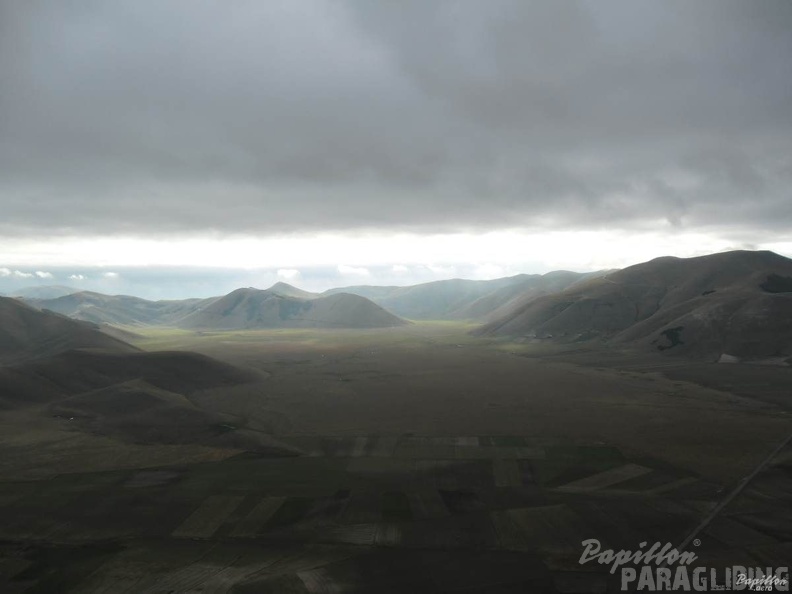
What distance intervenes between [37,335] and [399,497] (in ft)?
549

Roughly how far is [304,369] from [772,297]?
15119cm

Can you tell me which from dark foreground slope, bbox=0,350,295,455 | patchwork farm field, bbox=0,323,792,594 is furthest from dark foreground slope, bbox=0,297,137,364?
patchwork farm field, bbox=0,323,792,594

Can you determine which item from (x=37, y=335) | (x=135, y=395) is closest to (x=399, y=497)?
(x=135, y=395)

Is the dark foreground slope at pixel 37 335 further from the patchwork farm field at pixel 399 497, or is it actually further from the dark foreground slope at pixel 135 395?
the patchwork farm field at pixel 399 497

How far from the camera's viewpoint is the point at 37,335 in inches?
6486

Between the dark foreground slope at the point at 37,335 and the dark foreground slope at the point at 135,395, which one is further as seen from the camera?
the dark foreground slope at the point at 37,335

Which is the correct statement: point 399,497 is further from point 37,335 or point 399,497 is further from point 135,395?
point 37,335

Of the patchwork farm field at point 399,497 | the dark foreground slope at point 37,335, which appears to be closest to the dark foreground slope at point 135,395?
the patchwork farm field at point 399,497

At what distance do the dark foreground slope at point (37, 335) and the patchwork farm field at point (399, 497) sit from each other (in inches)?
3071

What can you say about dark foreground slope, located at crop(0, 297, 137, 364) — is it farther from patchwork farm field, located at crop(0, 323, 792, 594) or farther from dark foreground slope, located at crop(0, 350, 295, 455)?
patchwork farm field, located at crop(0, 323, 792, 594)

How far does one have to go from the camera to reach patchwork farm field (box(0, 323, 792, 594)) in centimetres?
3344

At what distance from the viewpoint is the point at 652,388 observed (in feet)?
345

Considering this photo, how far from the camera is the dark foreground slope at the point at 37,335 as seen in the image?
15088 centimetres

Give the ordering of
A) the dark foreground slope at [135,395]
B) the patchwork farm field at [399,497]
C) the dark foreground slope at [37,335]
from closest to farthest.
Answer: the patchwork farm field at [399,497] → the dark foreground slope at [135,395] → the dark foreground slope at [37,335]
